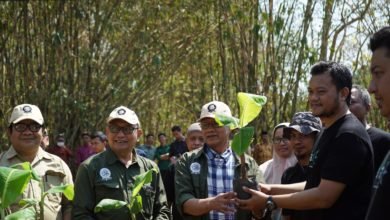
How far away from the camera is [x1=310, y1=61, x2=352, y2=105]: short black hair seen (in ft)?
15.9

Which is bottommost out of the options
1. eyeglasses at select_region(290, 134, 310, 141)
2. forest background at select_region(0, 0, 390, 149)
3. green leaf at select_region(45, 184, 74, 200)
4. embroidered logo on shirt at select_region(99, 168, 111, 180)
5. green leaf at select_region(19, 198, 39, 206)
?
green leaf at select_region(19, 198, 39, 206)

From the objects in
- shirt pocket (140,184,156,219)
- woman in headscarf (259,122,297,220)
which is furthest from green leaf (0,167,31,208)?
woman in headscarf (259,122,297,220)

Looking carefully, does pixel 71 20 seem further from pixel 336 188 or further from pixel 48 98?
pixel 336 188

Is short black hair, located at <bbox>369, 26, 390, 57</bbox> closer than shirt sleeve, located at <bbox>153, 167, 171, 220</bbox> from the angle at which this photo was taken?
Yes

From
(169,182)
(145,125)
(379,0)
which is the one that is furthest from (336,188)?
(145,125)

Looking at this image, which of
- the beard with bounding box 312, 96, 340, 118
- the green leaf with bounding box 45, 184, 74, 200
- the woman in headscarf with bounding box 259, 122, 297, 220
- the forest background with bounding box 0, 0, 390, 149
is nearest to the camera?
the beard with bounding box 312, 96, 340, 118

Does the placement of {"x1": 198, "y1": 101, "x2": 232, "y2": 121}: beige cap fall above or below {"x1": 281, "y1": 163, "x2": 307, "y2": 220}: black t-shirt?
above

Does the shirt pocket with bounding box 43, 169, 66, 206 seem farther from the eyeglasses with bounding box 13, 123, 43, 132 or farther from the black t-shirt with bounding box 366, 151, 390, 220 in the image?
the black t-shirt with bounding box 366, 151, 390, 220

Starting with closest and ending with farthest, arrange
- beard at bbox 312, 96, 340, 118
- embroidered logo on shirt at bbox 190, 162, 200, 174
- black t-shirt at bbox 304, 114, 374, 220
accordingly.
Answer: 1. black t-shirt at bbox 304, 114, 374, 220
2. beard at bbox 312, 96, 340, 118
3. embroidered logo on shirt at bbox 190, 162, 200, 174

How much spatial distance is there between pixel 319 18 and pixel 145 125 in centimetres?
1779

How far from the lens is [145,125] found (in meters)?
31.2

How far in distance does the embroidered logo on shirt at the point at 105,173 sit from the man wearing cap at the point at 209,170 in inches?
19.3

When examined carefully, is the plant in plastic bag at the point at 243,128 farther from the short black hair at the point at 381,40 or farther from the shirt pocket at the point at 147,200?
the short black hair at the point at 381,40

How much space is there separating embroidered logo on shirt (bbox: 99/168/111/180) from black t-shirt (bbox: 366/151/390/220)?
3.07 m
